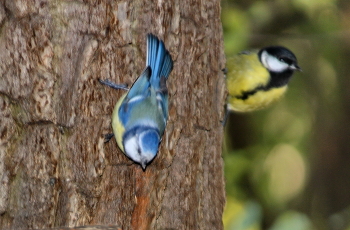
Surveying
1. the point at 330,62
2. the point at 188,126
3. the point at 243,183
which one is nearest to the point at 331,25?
the point at 330,62

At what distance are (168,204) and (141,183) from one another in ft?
0.57

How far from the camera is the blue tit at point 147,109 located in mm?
2240

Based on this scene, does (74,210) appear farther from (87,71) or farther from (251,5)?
(251,5)

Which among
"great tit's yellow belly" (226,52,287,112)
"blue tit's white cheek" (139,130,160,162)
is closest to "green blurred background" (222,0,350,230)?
"great tit's yellow belly" (226,52,287,112)

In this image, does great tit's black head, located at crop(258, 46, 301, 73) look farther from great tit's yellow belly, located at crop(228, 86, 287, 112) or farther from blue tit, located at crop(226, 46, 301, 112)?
great tit's yellow belly, located at crop(228, 86, 287, 112)

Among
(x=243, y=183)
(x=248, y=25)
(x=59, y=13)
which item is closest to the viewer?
(x=59, y=13)

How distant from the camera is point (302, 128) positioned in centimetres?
479

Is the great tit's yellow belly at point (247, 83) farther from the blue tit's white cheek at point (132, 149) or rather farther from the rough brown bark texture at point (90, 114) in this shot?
the blue tit's white cheek at point (132, 149)

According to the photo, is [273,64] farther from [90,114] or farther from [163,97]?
[90,114]

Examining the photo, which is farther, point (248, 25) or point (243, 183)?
point (243, 183)

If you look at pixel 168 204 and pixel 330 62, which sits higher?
pixel 330 62

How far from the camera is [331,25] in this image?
4273 millimetres

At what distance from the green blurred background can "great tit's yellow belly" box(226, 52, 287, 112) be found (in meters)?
0.57

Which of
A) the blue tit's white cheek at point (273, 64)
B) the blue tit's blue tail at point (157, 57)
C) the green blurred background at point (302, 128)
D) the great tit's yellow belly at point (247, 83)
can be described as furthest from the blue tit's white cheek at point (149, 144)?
the green blurred background at point (302, 128)
